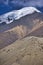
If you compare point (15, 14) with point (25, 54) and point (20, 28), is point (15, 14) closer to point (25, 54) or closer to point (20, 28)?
point (20, 28)

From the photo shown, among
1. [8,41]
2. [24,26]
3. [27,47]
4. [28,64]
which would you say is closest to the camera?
[28,64]

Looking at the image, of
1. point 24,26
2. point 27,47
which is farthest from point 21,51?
point 24,26

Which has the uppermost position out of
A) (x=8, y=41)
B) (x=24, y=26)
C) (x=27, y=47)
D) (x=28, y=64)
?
(x=24, y=26)

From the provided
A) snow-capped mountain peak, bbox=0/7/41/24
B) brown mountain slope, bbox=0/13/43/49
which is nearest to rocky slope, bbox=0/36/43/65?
brown mountain slope, bbox=0/13/43/49

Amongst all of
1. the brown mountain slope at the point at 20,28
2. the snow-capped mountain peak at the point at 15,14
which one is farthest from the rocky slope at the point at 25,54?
the snow-capped mountain peak at the point at 15,14

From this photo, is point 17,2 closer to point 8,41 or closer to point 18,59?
point 8,41

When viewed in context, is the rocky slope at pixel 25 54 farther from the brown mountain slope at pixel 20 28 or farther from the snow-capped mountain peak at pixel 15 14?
the snow-capped mountain peak at pixel 15 14

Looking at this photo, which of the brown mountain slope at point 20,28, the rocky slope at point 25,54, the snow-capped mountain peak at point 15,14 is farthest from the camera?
the snow-capped mountain peak at point 15,14

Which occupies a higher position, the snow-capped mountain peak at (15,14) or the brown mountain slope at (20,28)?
the snow-capped mountain peak at (15,14)

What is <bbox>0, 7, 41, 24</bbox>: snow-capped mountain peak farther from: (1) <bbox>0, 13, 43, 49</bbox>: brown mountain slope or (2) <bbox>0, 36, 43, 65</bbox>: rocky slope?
(2) <bbox>0, 36, 43, 65</bbox>: rocky slope
